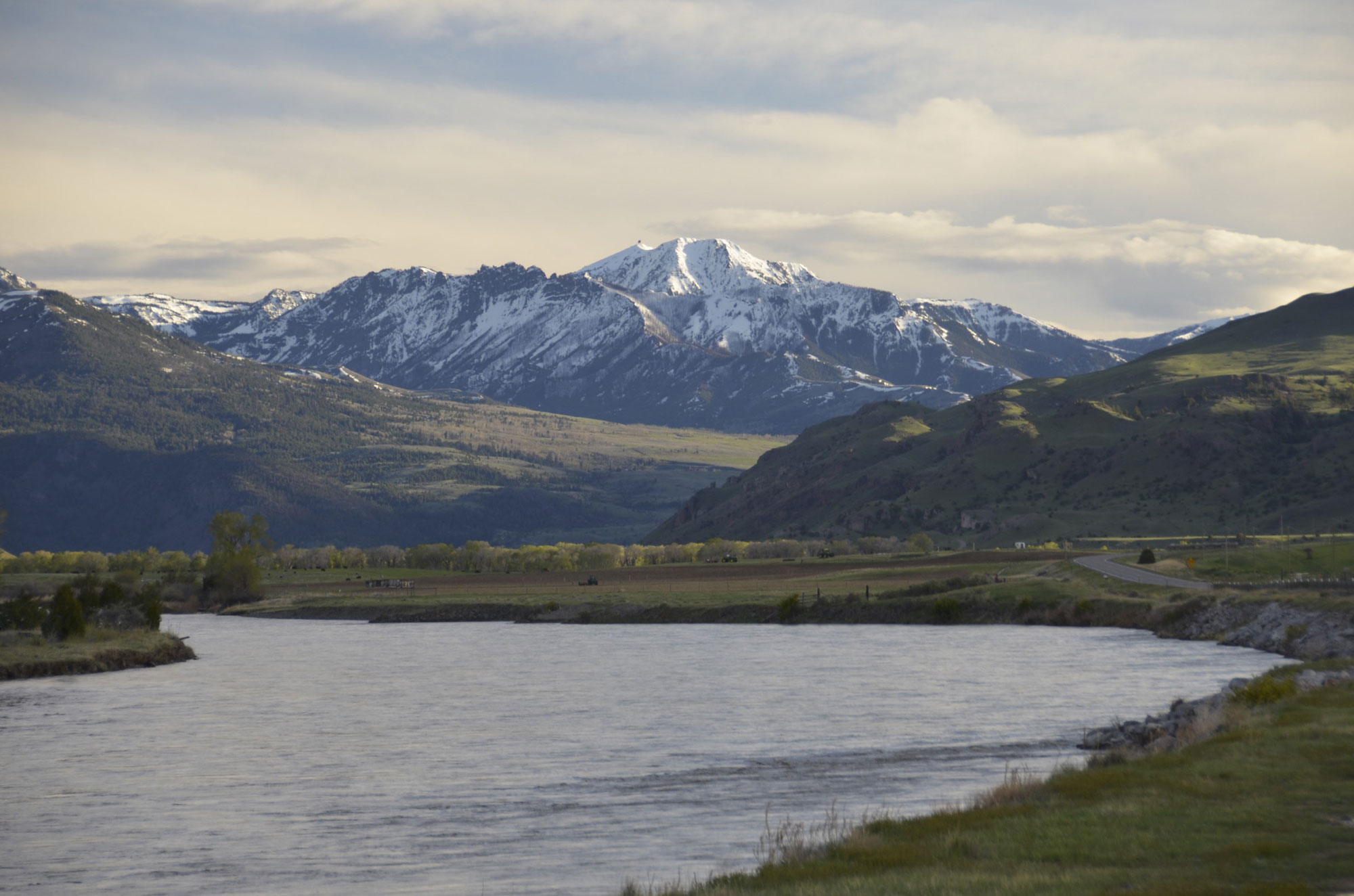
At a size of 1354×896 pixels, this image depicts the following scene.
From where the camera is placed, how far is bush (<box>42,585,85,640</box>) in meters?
87.8

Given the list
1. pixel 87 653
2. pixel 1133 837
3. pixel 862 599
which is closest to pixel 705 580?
pixel 862 599

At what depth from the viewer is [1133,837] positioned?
23.8 metres

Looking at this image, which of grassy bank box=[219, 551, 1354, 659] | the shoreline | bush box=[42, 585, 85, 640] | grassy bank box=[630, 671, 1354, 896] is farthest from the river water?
bush box=[42, 585, 85, 640]

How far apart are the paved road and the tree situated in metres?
94.8

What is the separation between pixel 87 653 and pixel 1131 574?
270ft

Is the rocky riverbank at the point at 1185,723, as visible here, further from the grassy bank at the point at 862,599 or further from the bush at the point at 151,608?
the bush at the point at 151,608

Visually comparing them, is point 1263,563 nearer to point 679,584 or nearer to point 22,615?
point 679,584

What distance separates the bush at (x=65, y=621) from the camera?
87812 millimetres

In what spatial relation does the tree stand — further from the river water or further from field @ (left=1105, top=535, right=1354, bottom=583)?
field @ (left=1105, top=535, right=1354, bottom=583)

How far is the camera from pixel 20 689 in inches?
2795

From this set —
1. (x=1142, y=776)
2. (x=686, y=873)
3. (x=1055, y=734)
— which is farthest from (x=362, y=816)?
(x=1055, y=734)

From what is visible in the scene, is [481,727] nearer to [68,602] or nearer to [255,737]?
[255,737]

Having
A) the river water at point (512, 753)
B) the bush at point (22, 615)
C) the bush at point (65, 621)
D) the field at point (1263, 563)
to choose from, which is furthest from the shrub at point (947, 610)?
the bush at point (22, 615)

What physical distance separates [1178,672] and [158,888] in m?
50.8
